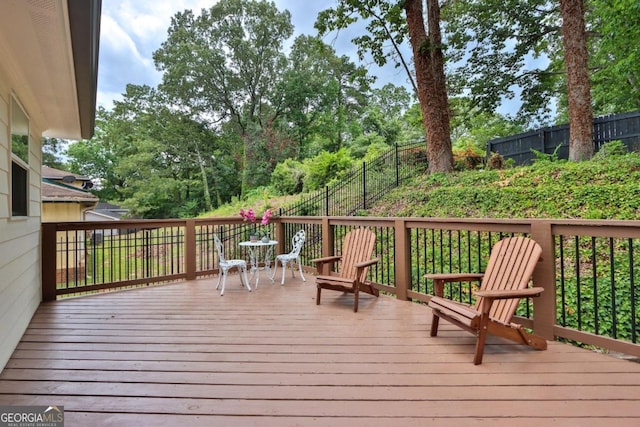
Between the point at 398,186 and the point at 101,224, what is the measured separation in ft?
22.8

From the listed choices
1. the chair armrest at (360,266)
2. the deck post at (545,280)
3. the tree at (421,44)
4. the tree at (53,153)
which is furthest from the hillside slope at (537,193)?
the tree at (53,153)

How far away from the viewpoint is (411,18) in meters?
8.45

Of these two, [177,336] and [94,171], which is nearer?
[177,336]

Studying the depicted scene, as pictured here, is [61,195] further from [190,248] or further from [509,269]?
[509,269]

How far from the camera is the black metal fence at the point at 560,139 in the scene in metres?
6.94

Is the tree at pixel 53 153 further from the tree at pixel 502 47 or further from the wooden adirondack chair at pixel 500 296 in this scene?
Result: the wooden adirondack chair at pixel 500 296

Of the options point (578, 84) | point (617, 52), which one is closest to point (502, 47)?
point (617, 52)

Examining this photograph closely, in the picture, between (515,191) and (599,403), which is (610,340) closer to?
(599,403)

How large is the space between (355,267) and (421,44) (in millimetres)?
6865

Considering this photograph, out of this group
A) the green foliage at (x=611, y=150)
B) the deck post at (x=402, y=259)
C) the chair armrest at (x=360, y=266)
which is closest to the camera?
the chair armrest at (x=360, y=266)

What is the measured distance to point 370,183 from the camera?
31.3 feet

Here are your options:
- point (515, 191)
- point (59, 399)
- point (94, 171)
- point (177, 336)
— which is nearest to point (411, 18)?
point (515, 191)

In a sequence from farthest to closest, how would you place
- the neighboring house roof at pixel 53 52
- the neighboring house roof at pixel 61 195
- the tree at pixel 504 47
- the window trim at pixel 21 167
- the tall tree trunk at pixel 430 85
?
the tree at pixel 504 47, the tall tree trunk at pixel 430 85, the neighboring house roof at pixel 61 195, the window trim at pixel 21 167, the neighboring house roof at pixel 53 52

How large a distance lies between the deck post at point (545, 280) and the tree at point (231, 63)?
1684cm
